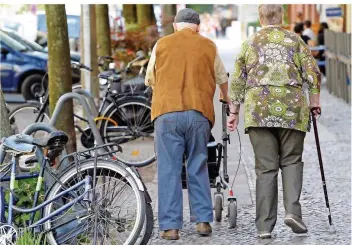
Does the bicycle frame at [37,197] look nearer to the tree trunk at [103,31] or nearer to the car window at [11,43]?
the tree trunk at [103,31]

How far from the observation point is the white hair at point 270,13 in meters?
7.38

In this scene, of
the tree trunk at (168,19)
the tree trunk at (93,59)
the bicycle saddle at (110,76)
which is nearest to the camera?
the bicycle saddle at (110,76)

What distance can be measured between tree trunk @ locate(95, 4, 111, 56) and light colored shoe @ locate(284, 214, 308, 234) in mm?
11651

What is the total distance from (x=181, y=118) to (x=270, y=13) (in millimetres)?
985

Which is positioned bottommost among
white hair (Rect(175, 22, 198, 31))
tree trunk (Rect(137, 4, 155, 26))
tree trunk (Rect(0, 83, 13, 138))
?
tree trunk (Rect(137, 4, 155, 26))

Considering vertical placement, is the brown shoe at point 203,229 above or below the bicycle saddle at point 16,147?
below

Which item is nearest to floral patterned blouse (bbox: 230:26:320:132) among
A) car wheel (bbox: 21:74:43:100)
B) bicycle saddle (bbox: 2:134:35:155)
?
bicycle saddle (bbox: 2:134:35:155)

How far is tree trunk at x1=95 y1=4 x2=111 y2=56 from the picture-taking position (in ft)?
61.9

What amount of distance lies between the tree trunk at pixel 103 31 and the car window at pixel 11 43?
6.03 feet

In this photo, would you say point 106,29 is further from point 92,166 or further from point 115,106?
point 92,166

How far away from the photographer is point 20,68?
66.1 feet

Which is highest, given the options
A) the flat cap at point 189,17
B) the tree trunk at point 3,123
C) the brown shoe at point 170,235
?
the flat cap at point 189,17

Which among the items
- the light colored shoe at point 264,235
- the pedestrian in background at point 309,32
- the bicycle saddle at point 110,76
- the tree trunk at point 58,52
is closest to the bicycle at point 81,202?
the light colored shoe at point 264,235

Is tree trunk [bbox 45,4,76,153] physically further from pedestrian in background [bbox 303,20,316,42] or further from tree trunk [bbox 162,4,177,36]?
pedestrian in background [bbox 303,20,316,42]
